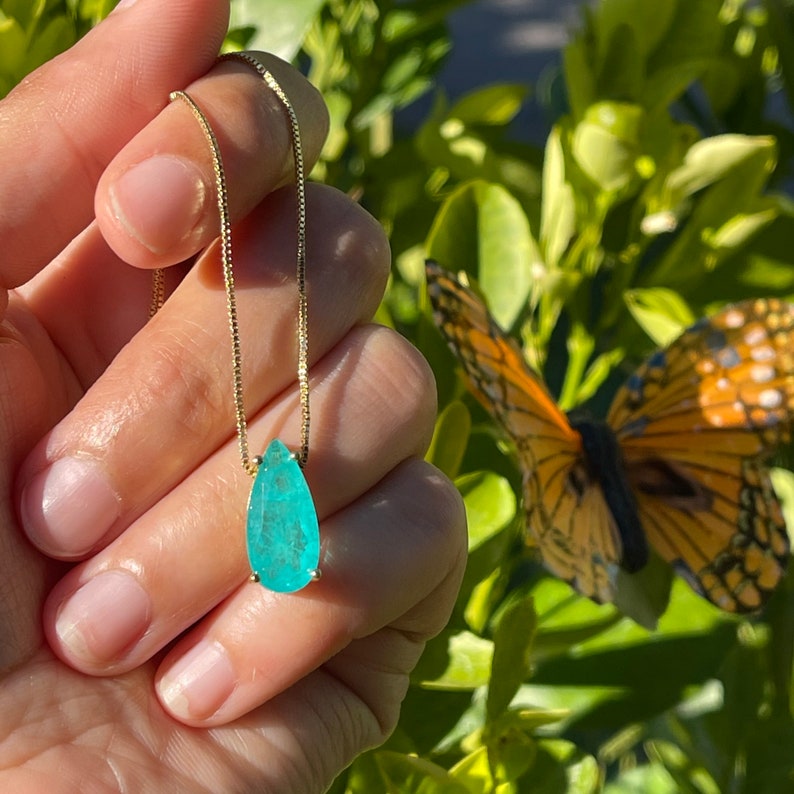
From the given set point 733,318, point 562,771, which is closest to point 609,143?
point 733,318

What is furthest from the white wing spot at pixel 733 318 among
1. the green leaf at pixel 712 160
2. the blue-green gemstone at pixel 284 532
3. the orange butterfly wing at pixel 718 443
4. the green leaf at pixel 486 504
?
the blue-green gemstone at pixel 284 532

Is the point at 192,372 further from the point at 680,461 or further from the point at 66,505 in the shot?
the point at 680,461

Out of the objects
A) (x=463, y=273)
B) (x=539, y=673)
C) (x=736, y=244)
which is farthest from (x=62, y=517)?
(x=736, y=244)

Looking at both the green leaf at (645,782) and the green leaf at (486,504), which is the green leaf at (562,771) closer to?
the green leaf at (486,504)

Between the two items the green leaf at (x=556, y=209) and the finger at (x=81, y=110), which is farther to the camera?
the green leaf at (x=556, y=209)

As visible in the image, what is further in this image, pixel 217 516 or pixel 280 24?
pixel 280 24

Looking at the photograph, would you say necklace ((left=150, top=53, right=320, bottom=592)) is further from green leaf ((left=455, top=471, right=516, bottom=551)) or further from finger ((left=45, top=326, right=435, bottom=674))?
green leaf ((left=455, top=471, right=516, bottom=551))

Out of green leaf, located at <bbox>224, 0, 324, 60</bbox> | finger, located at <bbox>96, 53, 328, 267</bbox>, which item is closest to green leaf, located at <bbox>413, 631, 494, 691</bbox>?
finger, located at <bbox>96, 53, 328, 267</bbox>
